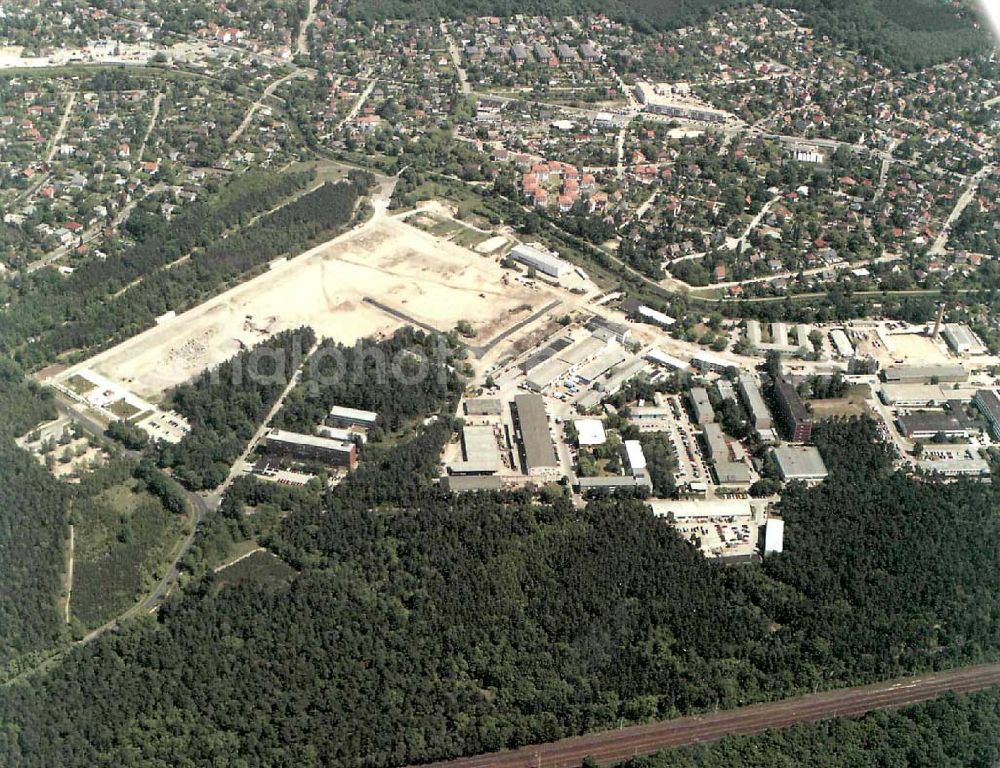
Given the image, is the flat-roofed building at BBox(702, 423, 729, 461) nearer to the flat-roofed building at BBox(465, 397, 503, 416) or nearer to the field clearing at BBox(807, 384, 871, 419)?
the field clearing at BBox(807, 384, 871, 419)

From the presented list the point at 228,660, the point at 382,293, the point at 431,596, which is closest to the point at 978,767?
the point at 431,596

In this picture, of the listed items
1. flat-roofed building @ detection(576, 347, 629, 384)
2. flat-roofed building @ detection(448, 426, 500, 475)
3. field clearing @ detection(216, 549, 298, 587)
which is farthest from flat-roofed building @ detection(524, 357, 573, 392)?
field clearing @ detection(216, 549, 298, 587)

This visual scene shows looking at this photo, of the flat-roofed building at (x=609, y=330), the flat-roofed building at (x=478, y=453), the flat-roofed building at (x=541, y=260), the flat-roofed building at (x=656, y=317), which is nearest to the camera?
the flat-roofed building at (x=478, y=453)

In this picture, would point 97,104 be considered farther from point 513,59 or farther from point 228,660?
point 228,660

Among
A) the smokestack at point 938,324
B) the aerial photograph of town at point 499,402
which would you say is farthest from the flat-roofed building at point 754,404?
the smokestack at point 938,324

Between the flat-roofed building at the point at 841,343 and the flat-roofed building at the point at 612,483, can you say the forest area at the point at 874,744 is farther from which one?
the flat-roofed building at the point at 841,343

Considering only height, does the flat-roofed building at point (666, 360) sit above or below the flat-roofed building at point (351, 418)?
below

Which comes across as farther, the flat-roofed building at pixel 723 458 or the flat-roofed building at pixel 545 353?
the flat-roofed building at pixel 545 353
